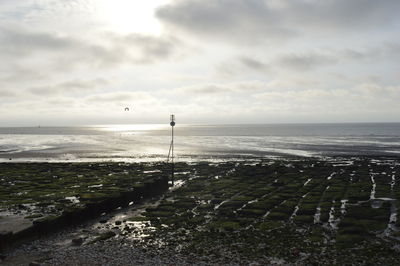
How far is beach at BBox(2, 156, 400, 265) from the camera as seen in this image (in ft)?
71.1

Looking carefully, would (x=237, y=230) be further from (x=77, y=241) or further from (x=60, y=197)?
(x=60, y=197)

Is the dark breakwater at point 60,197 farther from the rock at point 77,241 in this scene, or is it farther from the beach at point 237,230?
the rock at point 77,241

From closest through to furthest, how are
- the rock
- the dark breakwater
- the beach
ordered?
the beach
the rock
the dark breakwater

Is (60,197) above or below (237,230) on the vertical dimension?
above

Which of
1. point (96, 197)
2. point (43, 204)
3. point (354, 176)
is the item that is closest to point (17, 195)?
point (43, 204)

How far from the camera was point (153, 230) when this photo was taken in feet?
89.7

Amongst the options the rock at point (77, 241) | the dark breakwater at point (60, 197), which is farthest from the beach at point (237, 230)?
the dark breakwater at point (60, 197)

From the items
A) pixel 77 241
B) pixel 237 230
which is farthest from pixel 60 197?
pixel 237 230

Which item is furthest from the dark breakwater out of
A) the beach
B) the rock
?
the rock

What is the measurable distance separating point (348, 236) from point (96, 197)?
23973 mm

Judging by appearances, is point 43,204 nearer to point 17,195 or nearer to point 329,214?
point 17,195

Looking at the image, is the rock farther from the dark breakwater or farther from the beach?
the dark breakwater

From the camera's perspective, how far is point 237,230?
89.3 feet

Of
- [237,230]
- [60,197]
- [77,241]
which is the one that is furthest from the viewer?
[60,197]
